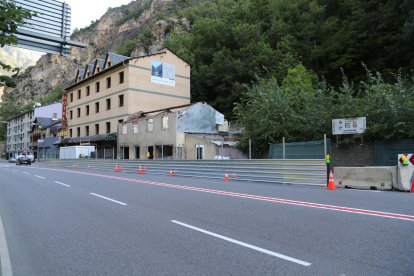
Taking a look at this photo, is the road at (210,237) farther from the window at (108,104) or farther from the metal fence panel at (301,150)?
the window at (108,104)

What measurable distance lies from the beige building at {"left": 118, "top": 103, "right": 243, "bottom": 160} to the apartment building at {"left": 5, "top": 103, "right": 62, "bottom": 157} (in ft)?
165

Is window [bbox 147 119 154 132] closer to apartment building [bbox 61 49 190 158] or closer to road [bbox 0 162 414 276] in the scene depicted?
apartment building [bbox 61 49 190 158]

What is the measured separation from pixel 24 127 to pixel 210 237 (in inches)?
4205

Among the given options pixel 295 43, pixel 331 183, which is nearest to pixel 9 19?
pixel 331 183

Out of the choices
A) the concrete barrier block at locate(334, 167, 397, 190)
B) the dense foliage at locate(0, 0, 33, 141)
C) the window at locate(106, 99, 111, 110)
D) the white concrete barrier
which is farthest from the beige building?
the dense foliage at locate(0, 0, 33, 141)

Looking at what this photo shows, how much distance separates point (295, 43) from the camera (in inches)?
1869

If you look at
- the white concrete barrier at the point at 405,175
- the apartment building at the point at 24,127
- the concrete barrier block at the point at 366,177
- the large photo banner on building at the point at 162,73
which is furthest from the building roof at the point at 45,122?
the white concrete barrier at the point at 405,175

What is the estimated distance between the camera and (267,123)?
2569 centimetres

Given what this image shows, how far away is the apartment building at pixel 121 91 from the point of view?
4578 centimetres

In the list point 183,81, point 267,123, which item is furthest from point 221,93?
point 267,123

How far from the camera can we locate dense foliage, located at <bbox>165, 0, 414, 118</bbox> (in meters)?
40.7

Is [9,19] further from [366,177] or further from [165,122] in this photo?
[165,122]

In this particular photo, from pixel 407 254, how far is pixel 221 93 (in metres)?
47.9

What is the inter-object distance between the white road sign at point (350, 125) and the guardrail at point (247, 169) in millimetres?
4670
